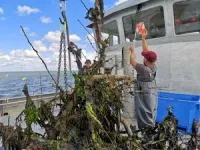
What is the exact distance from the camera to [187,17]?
525 centimetres

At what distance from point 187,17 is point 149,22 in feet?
3.05

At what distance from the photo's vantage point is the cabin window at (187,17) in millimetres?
5125

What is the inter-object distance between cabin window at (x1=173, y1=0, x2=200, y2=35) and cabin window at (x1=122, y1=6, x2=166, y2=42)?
12.4 inches

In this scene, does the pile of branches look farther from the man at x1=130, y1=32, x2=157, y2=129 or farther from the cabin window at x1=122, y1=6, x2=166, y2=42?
the cabin window at x1=122, y1=6, x2=166, y2=42

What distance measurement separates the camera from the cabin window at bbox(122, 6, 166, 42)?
5.65 m

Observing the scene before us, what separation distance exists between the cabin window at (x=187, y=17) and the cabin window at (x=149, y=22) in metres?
0.32

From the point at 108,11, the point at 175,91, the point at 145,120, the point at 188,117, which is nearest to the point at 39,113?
the point at 145,120

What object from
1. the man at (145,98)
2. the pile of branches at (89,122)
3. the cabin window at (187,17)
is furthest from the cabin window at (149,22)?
the pile of branches at (89,122)

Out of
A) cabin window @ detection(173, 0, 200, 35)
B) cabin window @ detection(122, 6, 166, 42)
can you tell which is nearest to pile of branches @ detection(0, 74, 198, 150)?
cabin window @ detection(173, 0, 200, 35)

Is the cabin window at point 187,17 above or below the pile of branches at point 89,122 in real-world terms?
above

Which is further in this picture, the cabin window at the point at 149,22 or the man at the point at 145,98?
the cabin window at the point at 149,22

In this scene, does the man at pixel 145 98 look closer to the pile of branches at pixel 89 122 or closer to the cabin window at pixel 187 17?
the pile of branches at pixel 89 122

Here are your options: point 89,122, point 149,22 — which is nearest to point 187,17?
point 149,22

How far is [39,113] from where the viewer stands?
105 inches
